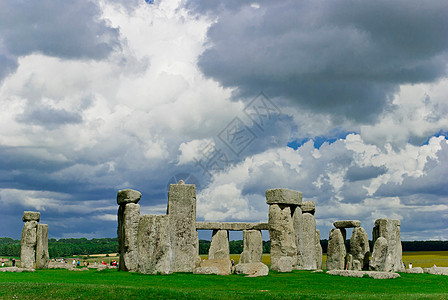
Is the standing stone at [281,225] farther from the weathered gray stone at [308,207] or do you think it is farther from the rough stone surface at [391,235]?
the rough stone surface at [391,235]

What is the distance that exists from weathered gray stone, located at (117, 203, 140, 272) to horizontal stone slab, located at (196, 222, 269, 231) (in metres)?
12.9

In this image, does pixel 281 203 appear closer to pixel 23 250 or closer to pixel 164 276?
pixel 164 276

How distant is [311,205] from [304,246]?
3.21 meters

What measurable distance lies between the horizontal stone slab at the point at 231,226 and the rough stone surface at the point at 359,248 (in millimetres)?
9047

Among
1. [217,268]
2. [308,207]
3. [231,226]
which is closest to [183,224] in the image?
[217,268]

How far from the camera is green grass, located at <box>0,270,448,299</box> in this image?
1670 cm

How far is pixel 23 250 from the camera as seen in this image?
30.5 m

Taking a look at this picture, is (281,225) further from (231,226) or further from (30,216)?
(30,216)

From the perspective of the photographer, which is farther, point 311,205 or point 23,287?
point 311,205

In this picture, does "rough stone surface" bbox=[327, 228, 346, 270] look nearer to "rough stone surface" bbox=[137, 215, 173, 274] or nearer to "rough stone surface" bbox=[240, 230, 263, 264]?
"rough stone surface" bbox=[240, 230, 263, 264]

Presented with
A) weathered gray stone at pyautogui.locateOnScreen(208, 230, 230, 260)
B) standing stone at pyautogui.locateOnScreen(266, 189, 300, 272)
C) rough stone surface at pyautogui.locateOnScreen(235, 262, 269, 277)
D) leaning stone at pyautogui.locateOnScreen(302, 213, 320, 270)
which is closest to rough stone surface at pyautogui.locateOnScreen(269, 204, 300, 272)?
standing stone at pyautogui.locateOnScreen(266, 189, 300, 272)

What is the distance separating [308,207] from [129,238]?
Result: 12.7 meters

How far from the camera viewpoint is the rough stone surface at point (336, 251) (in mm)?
32438

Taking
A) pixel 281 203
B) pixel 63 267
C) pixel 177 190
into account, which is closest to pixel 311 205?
pixel 281 203
